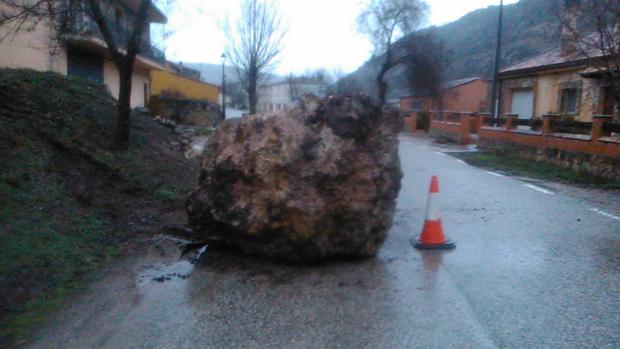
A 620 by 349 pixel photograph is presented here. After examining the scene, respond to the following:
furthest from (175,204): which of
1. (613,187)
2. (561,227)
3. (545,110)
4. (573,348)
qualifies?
(545,110)

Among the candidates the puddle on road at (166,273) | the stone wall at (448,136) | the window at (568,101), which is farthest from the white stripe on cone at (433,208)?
the stone wall at (448,136)

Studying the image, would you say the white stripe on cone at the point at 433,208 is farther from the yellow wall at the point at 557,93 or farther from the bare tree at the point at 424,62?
the bare tree at the point at 424,62

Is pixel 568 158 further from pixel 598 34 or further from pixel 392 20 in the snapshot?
pixel 392 20

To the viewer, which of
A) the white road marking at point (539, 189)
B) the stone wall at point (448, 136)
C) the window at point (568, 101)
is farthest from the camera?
the stone wall at point (448, 136)

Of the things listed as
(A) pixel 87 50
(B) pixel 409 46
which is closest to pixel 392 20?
(B) pixel 409 46

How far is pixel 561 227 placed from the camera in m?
6.86

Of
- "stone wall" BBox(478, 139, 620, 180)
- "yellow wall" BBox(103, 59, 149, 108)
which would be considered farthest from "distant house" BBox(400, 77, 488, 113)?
"stone wall" BBox(478, 139, 620, 180)

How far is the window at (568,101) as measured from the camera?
72.1ft

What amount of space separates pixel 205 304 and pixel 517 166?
12.3 metres

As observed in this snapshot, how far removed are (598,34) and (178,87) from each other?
27.7 meters

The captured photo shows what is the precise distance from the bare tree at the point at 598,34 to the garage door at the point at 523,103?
11.9 metres

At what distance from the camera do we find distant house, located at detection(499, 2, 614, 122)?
18984 millimetres

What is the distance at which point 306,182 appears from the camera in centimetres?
502

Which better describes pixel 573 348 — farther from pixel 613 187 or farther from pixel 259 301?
pixel 613 187
